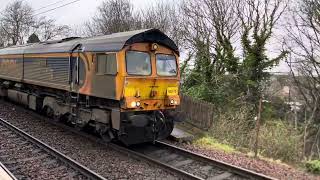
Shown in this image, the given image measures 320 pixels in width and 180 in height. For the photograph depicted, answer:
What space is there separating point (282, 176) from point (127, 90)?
4201 mm

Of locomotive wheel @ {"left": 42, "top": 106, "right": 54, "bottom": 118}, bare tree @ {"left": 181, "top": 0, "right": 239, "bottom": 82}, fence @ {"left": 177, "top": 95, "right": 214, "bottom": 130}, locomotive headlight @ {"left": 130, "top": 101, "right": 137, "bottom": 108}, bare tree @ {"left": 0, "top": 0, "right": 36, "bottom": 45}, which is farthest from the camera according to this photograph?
bare tree @ {"left": 0, "top": 0, "right": 36, "bottom": 45}

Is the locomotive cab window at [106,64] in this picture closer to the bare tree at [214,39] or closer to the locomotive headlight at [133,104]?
the locomotive headlight at [133,104]

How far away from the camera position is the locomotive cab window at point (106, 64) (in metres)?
10.4

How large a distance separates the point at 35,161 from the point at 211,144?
204 inches

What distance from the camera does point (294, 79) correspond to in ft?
76.8

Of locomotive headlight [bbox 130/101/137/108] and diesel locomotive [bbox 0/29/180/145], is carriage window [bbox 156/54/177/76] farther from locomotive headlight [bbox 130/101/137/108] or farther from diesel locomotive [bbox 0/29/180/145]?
locomotive headlight [bbox 130/101/137/108]

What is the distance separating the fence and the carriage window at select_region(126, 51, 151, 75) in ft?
14.6

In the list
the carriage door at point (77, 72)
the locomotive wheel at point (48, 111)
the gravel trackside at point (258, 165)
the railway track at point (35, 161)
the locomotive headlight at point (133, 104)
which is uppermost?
the carriage door at point (77, 72)

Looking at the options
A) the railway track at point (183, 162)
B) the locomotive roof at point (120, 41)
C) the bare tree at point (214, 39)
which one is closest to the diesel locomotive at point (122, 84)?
the locomotive roof at point (120, 41)

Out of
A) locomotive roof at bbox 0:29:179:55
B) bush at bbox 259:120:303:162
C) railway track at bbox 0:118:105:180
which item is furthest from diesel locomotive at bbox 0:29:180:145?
bush at bbox 259:120:303:162

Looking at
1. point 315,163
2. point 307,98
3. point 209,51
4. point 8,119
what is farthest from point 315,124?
point 8,119

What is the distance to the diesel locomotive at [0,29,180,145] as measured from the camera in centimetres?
1033

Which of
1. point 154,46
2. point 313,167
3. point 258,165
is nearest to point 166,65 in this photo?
point 154,46

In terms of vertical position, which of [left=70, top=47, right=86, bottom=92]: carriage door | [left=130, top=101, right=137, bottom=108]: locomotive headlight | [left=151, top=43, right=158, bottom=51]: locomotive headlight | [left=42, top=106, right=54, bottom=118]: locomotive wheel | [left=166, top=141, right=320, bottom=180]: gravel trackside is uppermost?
[left=151, top=43, right=158, bottom=51]: locomotive headlight
